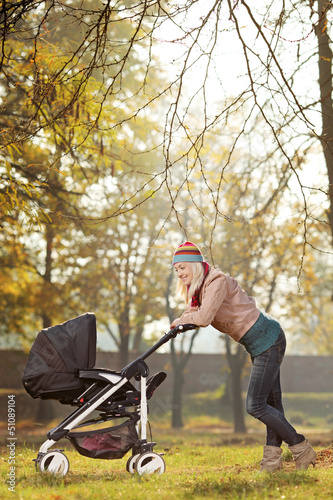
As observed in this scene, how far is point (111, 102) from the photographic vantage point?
10.2 m

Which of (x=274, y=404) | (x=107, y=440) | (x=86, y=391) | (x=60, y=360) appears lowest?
(x=107, y=440)

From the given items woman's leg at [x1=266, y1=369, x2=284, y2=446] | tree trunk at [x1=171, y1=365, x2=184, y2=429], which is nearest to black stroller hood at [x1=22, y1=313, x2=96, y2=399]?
woman's leg at [x1=266, y1=369, x2=284, y2=446]

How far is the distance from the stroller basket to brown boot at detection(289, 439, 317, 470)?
1278 mm

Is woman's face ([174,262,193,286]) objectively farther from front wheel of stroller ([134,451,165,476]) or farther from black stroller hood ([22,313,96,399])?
front wheel of stroller ([134,451,165,476])

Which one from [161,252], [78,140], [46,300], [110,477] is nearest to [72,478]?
[110,477]

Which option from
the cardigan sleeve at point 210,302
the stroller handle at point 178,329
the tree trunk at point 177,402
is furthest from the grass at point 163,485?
the tree trunk at point 177,402

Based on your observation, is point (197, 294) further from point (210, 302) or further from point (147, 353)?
point (147, 353)

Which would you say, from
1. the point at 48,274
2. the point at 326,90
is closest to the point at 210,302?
the point at 326,90

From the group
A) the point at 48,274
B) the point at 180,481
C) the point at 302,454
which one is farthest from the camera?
the point at 48,274

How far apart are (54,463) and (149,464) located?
2.37 feet

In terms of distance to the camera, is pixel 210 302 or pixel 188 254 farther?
pixel 188 254

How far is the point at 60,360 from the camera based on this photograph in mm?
4727

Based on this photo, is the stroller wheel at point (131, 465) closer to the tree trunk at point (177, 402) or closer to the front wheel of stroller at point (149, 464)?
the front wheel of stroller at point (149, 464)

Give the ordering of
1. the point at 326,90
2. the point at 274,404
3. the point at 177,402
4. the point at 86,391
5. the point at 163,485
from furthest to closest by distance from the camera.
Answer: the point at 177,402
the point at 326,90
the point at 274,404
the point at 86,391
the point at 163,485
